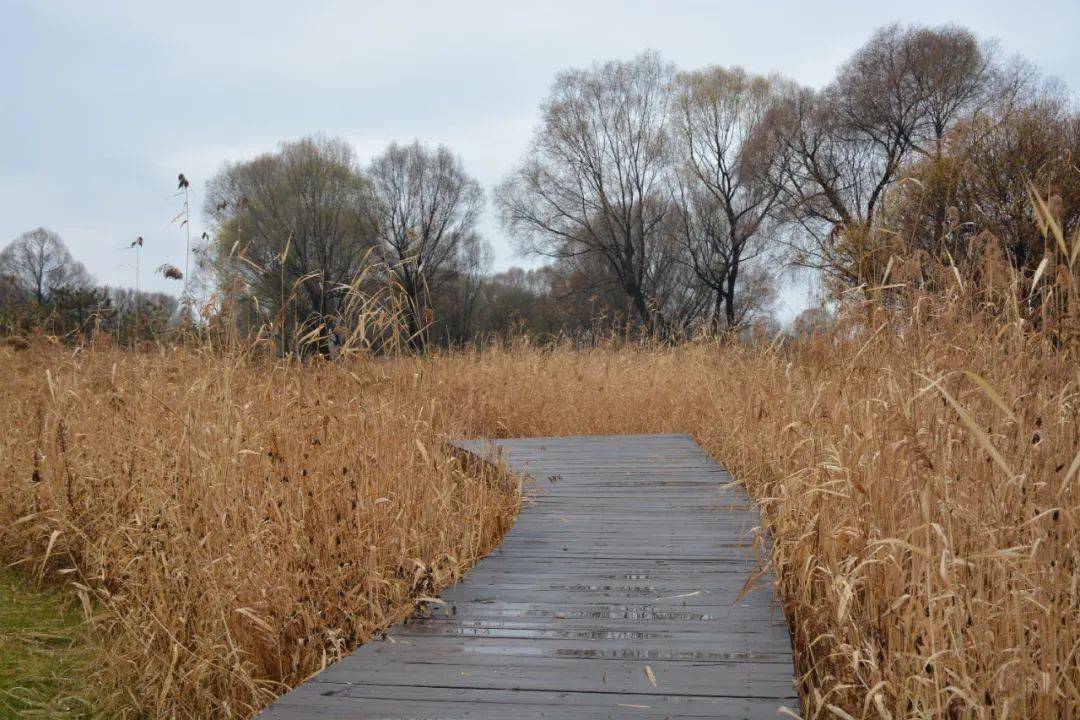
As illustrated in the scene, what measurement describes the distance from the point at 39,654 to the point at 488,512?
7.11 ft

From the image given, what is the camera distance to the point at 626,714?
7.25ft

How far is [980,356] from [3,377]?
21.3ft

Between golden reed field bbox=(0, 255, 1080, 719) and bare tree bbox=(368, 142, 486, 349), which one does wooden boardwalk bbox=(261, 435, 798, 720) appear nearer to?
golden reed field bbox=(0, 255, 1080, 719)

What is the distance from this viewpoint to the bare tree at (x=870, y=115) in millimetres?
24562

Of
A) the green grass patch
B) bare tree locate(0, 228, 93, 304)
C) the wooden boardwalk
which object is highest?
bare tree locate(0, 228, 93, 304)

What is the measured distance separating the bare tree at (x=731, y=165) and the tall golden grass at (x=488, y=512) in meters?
25.1

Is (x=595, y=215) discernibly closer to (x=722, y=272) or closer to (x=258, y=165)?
(x=722, y=272)

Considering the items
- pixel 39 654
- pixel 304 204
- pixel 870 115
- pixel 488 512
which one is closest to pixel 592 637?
pixel 488 512

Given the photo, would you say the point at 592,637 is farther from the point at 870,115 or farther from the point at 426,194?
the point at 426,194

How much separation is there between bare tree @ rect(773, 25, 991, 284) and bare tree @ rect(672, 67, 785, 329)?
38.9 inches

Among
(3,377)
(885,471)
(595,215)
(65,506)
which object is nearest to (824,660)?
(885,471)

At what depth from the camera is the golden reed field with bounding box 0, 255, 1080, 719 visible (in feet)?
7.57

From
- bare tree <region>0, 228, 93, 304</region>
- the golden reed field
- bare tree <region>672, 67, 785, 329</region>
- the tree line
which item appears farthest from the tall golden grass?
bare tree <region>0, 228, 93, 304</region>

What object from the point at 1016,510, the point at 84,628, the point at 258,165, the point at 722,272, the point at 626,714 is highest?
the point at 258,165
